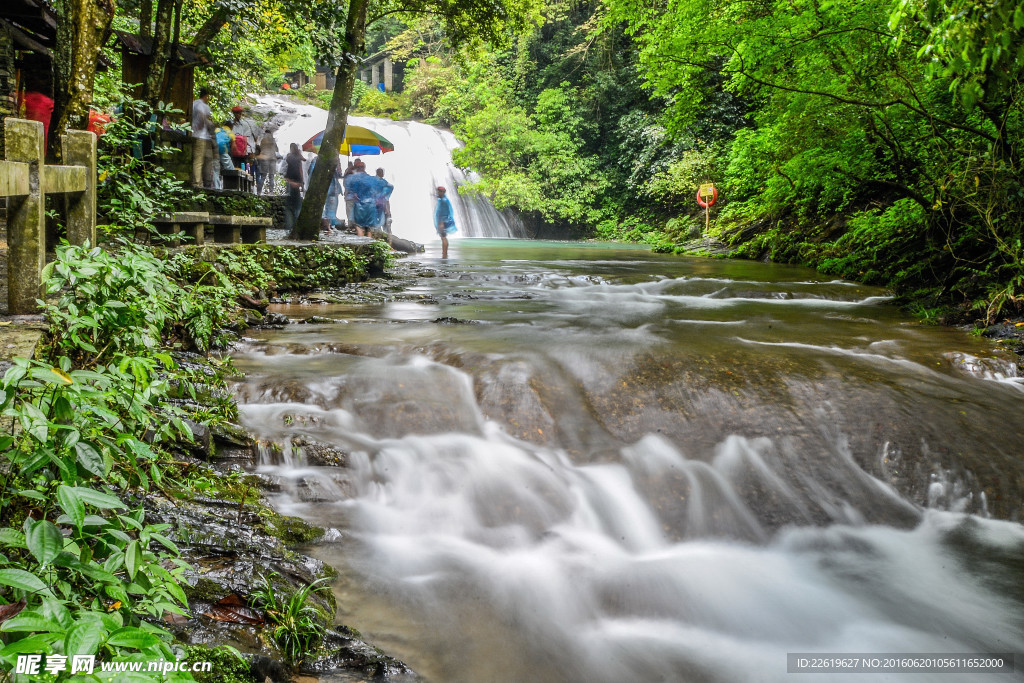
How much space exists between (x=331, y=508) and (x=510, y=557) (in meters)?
1.07

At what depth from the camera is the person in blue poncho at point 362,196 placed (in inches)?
605

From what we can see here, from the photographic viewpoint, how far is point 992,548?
393cm

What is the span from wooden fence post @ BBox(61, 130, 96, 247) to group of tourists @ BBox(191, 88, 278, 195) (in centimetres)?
984

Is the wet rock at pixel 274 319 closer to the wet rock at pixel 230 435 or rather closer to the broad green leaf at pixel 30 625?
the wet rock at pixel 230 435

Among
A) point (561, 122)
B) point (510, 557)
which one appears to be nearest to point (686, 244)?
point (561, 122)

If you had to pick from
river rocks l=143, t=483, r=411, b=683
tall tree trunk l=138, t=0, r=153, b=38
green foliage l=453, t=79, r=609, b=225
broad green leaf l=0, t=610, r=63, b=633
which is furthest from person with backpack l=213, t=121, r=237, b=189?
broad green leaf l=0, t=610, r=63, b=633

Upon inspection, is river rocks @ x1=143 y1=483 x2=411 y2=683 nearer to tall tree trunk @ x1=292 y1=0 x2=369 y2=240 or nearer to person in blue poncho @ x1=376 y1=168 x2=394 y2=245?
tall tree trunk @ x1=292 y1=0 x2=369 y2=240

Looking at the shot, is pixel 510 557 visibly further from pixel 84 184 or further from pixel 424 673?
pixel 84 184

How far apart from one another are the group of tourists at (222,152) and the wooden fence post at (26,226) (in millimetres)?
10550

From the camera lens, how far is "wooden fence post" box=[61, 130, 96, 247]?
13.5ft

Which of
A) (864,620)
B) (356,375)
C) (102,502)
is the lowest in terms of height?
(864,620)

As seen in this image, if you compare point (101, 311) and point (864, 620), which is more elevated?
point (101, 311)

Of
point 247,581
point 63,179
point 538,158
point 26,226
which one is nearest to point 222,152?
point 63,179

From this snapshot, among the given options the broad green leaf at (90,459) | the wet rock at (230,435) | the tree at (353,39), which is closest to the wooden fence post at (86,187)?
the wet rock at (230,435)
